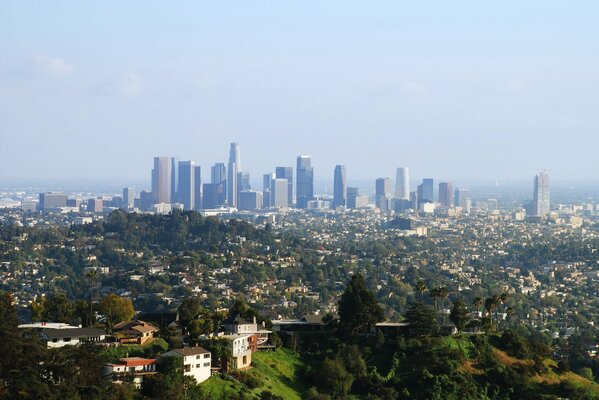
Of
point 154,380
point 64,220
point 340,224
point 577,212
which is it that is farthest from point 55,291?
point 577,212

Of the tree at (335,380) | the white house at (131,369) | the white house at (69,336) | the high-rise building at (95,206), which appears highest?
the white house at (69,336)

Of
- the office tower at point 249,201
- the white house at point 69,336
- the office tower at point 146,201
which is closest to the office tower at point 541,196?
the office tower at point 249,201

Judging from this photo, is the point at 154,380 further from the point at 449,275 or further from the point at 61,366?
the point at 449,275

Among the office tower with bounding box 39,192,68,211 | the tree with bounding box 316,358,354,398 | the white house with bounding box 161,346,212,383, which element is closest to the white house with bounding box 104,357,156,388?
the white house with bounding box 161,346,212,383

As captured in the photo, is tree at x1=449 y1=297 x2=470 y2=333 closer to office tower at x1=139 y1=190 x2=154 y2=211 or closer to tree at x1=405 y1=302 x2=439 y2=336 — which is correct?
tree at x1=405 y1=302 x2=439 y2=336

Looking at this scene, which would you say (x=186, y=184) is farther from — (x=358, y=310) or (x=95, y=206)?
(x=358, y=310)

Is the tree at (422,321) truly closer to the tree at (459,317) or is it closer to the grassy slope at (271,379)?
the tree at (459,317)

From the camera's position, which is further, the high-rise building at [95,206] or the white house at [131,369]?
the high-rise building at [95,206]
